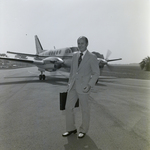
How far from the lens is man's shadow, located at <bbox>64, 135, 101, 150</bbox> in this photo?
283 centimetres

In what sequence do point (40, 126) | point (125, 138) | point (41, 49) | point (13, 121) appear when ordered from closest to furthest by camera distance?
point (125, 138), point (40, 126), point (13, 121), point (41, 49)

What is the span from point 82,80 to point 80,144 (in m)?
1.37

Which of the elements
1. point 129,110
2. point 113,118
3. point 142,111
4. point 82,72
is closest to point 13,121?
point 82,72

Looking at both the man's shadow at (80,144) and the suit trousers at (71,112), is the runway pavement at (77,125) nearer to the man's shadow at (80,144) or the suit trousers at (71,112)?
the man's shadow at (80,144)

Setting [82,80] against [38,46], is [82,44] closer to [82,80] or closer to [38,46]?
[82,80]

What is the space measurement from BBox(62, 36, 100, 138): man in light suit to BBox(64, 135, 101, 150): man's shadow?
0.37 feet

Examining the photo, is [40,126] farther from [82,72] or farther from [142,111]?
[142,111]

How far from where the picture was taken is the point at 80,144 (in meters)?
2.99

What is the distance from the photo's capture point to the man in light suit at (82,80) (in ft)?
Result: 10.7

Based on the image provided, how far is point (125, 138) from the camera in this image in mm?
3215

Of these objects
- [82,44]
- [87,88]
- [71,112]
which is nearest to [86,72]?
[87,88]

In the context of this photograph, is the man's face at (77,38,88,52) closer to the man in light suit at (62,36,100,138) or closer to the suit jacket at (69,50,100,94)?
the man in light suit at (62,36,100,138)

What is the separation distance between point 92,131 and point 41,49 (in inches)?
858

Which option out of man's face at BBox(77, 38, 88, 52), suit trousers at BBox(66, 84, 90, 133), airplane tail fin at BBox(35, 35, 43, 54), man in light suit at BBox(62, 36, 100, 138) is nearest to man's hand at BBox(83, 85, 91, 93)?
man in light suit at BBox(62, 36, 100, 138)
